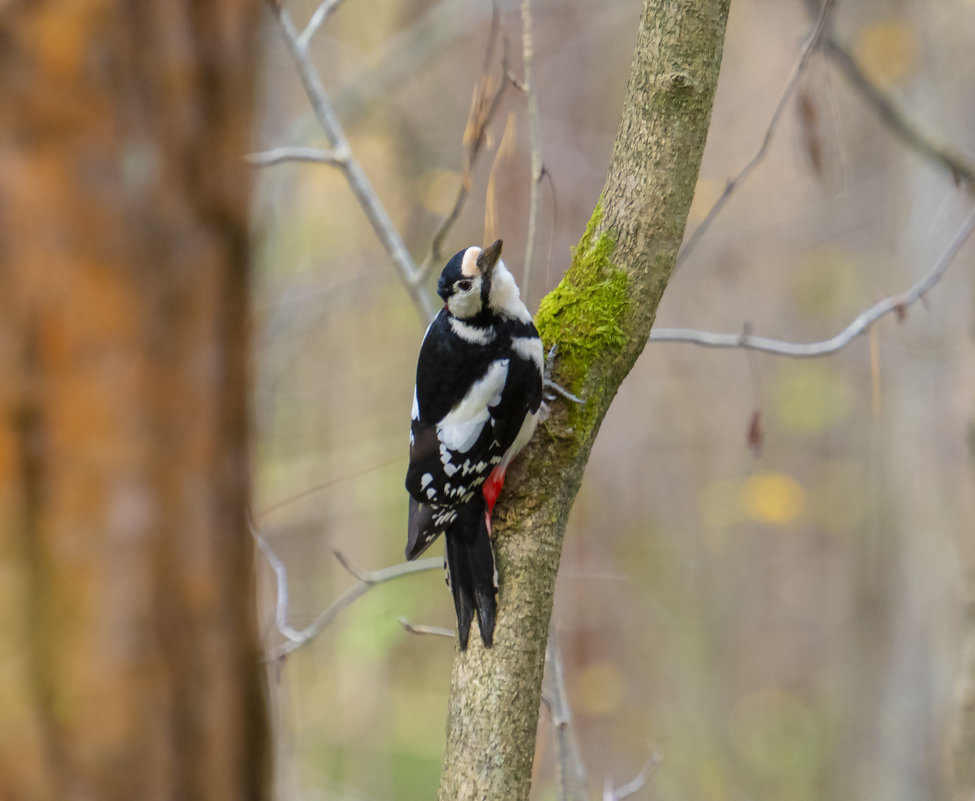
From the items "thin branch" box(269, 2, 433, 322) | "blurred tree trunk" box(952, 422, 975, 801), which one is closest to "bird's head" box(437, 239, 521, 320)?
"thin branch" box(269, 2, 433, 322)

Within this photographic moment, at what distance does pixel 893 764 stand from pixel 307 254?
5.89 m

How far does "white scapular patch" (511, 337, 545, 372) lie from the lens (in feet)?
8.16

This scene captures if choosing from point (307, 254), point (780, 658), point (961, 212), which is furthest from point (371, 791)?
point (961, 212)

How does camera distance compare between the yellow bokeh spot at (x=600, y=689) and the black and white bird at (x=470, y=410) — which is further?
the yellow bokeh spot at (x=600, y=689)

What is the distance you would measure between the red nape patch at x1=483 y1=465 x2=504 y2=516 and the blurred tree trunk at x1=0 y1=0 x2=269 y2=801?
1.60 metres

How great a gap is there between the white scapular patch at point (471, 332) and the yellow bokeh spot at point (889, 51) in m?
4.10

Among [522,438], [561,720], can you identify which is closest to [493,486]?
[522,438]

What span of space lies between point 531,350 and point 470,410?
0.29 metres

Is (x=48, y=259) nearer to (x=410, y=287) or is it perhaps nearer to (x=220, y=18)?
(x=220, y=18)

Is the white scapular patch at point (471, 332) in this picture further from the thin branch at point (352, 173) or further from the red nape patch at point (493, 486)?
the red nape patch at point (493, 486)

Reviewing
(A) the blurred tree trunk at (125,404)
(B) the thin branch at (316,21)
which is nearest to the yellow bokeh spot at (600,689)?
(B) the thin branch at (316,21)

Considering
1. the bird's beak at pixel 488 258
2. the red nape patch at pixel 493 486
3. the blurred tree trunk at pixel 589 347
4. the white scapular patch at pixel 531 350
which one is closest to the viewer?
the blurred tree trunk at pixel 589 347

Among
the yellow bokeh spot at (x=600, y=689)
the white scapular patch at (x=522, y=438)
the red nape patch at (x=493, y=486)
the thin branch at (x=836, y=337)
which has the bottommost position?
the yellow bokeh spot at (x=600, y=689)

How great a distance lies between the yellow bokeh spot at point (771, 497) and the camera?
8.39 metres
